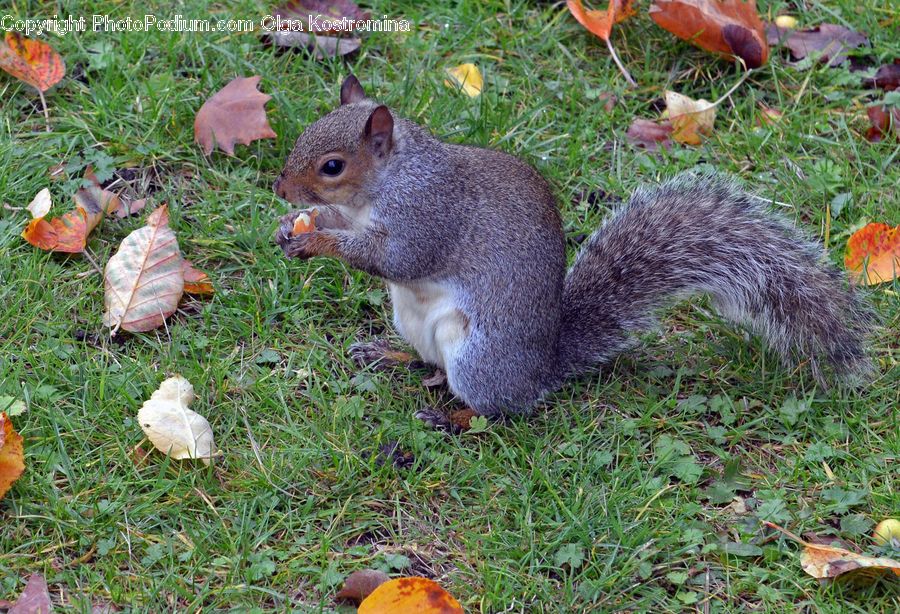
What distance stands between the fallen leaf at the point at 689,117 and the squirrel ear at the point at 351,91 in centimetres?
92

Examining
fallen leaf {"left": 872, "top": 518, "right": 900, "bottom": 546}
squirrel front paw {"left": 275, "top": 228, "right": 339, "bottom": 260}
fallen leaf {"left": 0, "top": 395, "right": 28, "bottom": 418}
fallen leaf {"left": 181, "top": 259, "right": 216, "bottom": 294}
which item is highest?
squirrel front paw {"left": 275, "top": 228, "right": 339, "bottom": 260}

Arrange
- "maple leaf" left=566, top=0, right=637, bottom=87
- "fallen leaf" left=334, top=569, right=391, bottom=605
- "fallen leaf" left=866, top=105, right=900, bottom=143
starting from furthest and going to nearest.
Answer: "maple leaf" left=566, top=0, right=637, bottom=87
"fallen leaf" left=866, top=105, right=900, bottom=143
"fallen leaf" left=334, top=569, right=391, bottom=605

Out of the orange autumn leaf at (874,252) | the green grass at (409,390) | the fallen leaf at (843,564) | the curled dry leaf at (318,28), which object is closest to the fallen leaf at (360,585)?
the green grass at (409,390)

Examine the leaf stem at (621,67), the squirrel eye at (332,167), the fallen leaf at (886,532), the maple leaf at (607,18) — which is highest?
the squirrel eye at (332,167)

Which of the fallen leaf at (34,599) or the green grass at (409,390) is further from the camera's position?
the green grass at (409,390)

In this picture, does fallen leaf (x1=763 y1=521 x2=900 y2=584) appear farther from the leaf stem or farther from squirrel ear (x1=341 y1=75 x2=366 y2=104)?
the leaf stem

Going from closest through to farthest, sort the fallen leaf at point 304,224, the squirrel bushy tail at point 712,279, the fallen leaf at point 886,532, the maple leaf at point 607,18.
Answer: the fallen leaf at point 886,532, the squirrel bushy tail at point 712,279, the fallen leaf at point 304,224, the maple leaf at point 607,18

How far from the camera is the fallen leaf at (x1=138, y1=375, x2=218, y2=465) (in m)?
2.07

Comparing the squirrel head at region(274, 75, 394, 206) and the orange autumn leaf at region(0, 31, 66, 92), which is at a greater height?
the squirrel head at region(274, 75, 394, 206)

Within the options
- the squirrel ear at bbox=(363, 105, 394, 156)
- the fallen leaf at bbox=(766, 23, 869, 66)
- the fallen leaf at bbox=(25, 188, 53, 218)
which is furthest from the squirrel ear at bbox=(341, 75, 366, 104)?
the fallen leaf at bbox=(766, 23, 869, 66)

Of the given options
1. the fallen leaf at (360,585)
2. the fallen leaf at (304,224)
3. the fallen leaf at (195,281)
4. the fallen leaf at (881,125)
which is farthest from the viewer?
the fallen leaf at (881,125)

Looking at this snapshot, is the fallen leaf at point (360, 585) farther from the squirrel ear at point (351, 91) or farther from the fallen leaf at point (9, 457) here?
the squirrel ear at point (351, 91)

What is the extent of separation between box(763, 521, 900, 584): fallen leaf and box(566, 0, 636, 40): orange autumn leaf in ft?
5.35

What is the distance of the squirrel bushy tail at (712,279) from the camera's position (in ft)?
7.18
